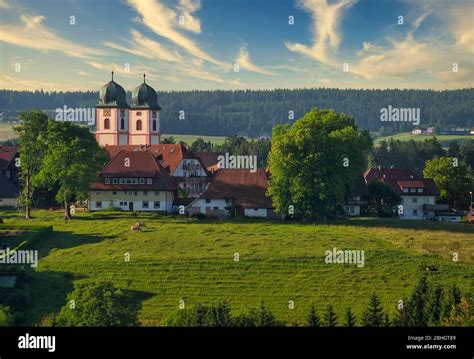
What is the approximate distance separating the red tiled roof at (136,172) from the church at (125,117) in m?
33.8

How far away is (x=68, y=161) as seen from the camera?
6419cm

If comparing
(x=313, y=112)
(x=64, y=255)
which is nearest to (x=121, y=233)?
(x=64, y=255)

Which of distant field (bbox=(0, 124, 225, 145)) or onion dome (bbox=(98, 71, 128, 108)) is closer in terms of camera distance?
onion dome (bbox=(98, 71, 128, 108))

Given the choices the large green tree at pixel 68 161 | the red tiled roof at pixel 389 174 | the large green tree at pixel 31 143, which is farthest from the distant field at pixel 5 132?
the large green tree at pixel 68 161

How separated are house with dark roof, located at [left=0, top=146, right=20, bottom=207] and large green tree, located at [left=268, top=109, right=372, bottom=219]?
26.7 m

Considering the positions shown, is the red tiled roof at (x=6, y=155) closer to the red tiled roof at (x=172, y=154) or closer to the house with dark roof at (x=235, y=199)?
the red tiled roof at (x=172, y=154)

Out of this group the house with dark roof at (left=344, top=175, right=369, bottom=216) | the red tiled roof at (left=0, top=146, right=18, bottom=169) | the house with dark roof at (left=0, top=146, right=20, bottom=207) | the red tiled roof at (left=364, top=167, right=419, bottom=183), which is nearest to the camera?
the house with dark roof at (left=0, top=146, right=20, bottom=207)

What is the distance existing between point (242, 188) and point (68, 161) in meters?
15.5

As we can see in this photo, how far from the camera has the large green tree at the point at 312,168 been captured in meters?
60.6

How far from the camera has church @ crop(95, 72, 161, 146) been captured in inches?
4195

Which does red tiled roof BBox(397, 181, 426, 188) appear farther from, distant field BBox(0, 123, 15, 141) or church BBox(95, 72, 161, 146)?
distant field BBox(0, 123, 15, 141)

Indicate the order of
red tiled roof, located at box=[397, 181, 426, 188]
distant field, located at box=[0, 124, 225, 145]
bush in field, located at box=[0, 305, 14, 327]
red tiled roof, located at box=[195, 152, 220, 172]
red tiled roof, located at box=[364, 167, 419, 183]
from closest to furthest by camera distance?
bush in field, located at box=[0, 305, 14, 327]
red tiled roof, located at box=[397, 181, 426, 188]
red tiled roof, located at box=[364, 167, 419, 183]
red tiled roof, located at box=[195, 152, 220, 172]
distant field, located at box=[0, 124, 225, 145]

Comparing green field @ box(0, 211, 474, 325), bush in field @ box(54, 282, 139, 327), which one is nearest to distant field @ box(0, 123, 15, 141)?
green field @ box(0, 211, 474, 325)

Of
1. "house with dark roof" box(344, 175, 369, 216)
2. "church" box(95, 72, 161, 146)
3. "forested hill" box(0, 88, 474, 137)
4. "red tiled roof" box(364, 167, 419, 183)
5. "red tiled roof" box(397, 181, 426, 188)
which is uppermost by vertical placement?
"forested hill" box(0, 88, 474, 137)
